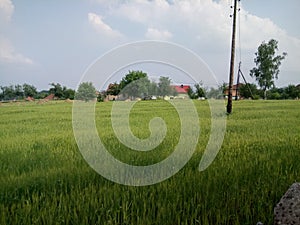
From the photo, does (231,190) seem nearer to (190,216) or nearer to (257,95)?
(190,216)

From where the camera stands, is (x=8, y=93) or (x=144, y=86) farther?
(x=8, y=93)

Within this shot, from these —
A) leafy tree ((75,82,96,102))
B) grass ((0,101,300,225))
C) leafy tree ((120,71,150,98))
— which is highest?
leafy tree ((120,71,150,98))

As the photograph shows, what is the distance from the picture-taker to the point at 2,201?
2711 millimetres

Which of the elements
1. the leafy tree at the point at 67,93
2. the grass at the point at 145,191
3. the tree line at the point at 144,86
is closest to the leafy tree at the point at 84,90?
the tree line at the point at 144,86

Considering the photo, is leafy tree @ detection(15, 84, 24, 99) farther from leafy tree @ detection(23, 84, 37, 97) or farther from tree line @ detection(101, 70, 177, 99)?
tree line @ detection(101, 70, 177, 99)

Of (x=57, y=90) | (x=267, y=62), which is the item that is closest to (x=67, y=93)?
(x=57, y=90)

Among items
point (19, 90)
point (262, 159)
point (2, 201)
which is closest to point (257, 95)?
point (19, 90)

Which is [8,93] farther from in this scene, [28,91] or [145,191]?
[145,191]

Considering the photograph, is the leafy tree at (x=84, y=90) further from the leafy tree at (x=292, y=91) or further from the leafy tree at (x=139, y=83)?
the leafy tree at (x=292, y=91)

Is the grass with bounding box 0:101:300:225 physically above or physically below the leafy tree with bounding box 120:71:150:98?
below

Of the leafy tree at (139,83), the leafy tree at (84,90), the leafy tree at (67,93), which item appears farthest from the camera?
the leafy tree at (67,93)

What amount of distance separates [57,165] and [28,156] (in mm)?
A: 764

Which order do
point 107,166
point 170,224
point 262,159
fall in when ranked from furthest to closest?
point 262,159 → point 107,166 → point 170,224

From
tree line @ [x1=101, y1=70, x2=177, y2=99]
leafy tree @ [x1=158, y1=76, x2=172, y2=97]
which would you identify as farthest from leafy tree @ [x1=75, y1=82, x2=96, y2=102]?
leafy tree @ [x1=158, y1=76, x2=172, y2=97]
